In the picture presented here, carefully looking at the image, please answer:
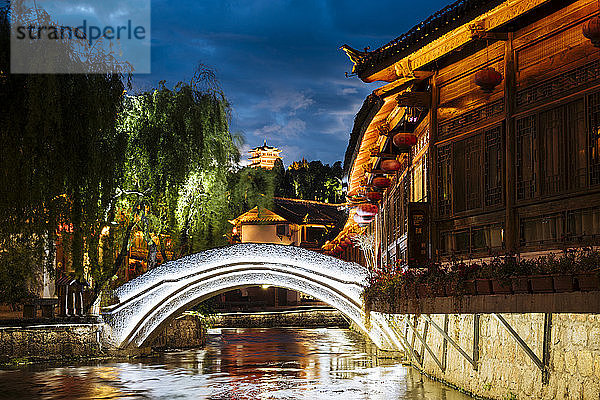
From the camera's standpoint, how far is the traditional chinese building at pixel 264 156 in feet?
220

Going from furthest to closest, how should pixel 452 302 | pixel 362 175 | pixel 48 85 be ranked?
pixel 362 175 → pixel 48 85 → pixel 452 302

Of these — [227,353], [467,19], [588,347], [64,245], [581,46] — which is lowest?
[227,353]

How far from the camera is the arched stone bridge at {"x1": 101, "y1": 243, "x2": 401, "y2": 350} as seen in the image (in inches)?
711

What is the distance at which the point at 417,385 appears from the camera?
525 inches

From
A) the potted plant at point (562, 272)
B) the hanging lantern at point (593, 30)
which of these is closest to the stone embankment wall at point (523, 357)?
the potted plant at point (562, 272)

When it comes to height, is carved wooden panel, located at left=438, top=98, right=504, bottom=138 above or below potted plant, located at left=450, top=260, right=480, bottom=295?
above

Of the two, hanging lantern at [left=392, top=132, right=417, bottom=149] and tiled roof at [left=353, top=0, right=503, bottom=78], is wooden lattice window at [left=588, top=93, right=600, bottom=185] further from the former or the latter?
hanging lantern at [left=392, top=132, right=417, bottom=149]

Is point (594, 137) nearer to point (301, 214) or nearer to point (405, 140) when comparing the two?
point (405, 140)

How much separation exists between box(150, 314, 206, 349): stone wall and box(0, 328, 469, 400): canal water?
2.69 feet

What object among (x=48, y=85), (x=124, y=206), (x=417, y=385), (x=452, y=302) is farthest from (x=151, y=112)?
(x=452, y=302)

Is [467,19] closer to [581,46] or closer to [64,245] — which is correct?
[581,46]

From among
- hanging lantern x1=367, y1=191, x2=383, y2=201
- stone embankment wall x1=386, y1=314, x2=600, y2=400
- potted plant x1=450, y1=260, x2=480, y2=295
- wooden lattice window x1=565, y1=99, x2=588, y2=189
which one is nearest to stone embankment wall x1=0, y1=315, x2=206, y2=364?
hanging lantern x1=367, y1=191, x2=383, y2=201

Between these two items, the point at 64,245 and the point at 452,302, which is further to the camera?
the point at 64,245

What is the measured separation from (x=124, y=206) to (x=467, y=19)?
11802 mm
